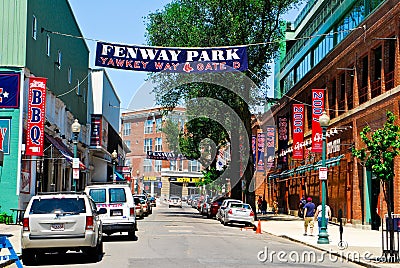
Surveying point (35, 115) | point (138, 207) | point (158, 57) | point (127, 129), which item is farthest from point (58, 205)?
point (127, 129)

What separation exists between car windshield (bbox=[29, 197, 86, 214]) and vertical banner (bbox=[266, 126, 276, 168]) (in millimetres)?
46832

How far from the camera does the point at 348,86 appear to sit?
4038 cm

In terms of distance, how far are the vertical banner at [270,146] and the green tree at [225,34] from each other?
37.3 ft

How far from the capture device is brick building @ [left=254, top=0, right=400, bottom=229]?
3275 centimetres

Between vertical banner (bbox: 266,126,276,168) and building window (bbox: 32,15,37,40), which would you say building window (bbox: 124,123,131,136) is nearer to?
vertical banner (bbox: 266,126,276,168)

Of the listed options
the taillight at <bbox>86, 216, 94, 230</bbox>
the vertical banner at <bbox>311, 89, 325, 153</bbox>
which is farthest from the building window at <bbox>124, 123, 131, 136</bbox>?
the taillight at <bbox>86, 216, 94, 230</bbox>

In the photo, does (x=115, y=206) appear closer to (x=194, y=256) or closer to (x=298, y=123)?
(x=194, y=256)

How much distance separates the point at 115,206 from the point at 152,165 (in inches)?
3691

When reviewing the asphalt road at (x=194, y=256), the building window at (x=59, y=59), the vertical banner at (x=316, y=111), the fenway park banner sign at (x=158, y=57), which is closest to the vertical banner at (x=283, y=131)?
the vertical banner at (x=316, y=111)

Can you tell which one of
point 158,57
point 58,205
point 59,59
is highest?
point 59,59

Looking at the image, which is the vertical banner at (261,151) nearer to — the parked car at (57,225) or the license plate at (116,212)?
the license plate at (116,212)

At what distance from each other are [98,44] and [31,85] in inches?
189

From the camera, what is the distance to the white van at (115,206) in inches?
937

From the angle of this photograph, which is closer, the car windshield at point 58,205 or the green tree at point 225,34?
the car windshield at point 58,205
